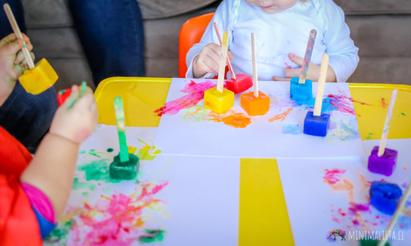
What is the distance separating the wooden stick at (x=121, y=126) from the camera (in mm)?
581

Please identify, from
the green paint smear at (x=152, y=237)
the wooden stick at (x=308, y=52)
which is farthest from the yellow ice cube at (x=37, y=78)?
the wooden stick at (x=308, y=52)

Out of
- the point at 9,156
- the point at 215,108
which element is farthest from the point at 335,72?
the point at 9,156

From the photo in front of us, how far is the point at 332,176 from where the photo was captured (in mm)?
626

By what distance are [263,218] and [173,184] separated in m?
0.13

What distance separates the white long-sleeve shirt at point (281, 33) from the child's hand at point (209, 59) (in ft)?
0.20

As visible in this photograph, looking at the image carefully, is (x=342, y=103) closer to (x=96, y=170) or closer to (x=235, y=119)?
(x=235, y=119)

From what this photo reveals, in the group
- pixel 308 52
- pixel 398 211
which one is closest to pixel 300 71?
pixel 308 52

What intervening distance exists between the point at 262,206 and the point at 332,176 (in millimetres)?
117

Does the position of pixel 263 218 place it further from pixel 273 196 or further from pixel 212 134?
pixel 212 134

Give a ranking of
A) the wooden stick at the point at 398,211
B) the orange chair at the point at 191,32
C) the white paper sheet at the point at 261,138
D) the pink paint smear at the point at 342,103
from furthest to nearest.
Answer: the orange chair at the point at 191,32 → the pink paint smear at the point at 342,103 → the white paper sheet at the point at 261,138 → the wooden stick at the point at 398,211

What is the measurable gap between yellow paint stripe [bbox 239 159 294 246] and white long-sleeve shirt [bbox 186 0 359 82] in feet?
1.39

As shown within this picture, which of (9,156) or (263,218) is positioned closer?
(263,218)

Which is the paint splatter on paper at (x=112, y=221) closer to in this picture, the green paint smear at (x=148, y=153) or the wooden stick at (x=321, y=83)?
the green paint smear at (x=148, y=153)

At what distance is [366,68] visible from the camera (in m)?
1.70
